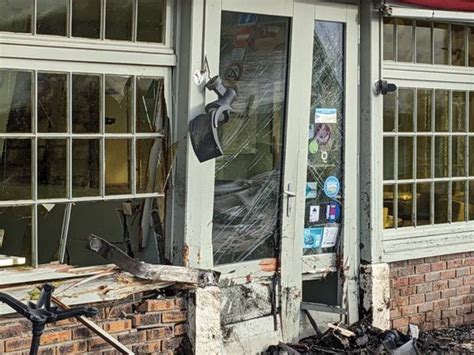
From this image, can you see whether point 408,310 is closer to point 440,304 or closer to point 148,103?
point 440,304

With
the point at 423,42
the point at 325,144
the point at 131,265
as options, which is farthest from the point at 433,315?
the point at 131,265

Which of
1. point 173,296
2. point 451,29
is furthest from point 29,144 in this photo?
point 451,29

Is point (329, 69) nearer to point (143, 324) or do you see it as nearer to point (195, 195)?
point (195, 195)

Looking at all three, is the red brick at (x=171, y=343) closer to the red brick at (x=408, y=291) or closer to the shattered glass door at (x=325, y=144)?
the shattered glass door at (x=325, y=144)

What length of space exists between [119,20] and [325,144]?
6.23 feet

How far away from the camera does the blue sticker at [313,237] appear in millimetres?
5949

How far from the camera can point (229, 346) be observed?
5.48 meters

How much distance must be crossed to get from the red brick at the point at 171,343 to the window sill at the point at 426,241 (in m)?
1.88

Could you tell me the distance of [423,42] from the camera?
21.7 feet

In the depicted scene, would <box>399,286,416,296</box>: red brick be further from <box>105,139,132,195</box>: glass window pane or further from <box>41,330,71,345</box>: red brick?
<box>41,330,71,345</box>: red brick

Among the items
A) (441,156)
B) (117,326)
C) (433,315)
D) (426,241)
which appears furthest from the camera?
(441,156)

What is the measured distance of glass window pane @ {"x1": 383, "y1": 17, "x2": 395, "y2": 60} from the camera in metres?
6.32

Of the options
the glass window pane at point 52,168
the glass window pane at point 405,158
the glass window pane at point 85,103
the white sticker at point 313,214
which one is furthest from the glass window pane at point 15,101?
the glass window pane at point 405,158

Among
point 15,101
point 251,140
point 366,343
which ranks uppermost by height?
point 15,101
